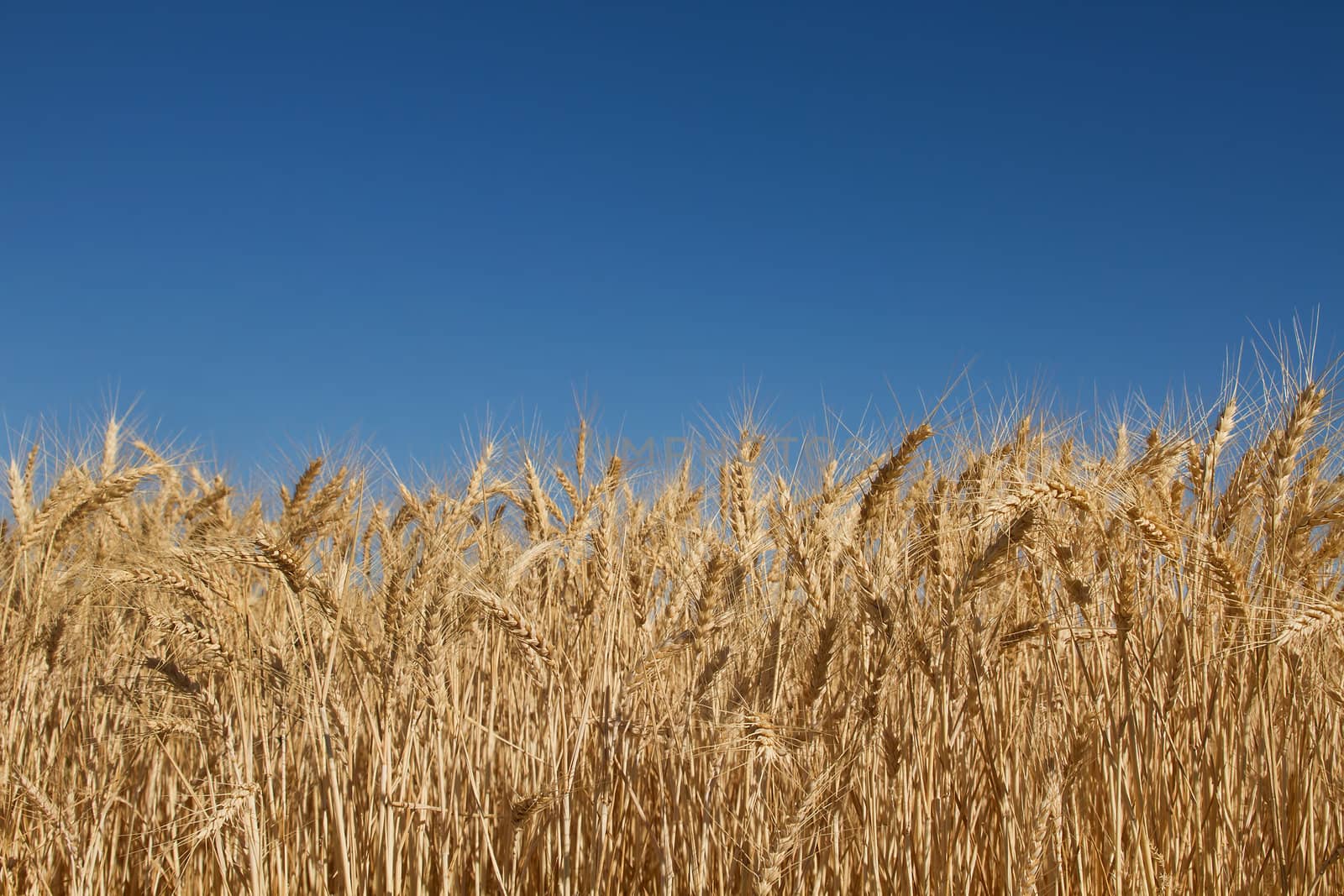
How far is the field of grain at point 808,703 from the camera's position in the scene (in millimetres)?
2041

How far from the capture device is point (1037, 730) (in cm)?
229

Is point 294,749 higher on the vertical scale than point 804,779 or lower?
Answer: higher

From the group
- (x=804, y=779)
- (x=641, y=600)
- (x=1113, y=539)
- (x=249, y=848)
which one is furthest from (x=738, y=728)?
(x=249, y=848)

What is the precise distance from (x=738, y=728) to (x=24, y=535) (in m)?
2.43

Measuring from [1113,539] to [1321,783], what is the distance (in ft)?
3.18

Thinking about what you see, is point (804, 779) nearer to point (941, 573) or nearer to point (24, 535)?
point (941, 573)

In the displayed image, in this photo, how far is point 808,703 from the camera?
208cm

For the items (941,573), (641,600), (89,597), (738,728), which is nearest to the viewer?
(738,728)

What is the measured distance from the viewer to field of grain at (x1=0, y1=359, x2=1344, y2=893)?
6.70 feet

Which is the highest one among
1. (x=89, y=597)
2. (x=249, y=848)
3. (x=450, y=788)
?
(x=89, y=597)

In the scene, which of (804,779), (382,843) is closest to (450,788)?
(382,843)

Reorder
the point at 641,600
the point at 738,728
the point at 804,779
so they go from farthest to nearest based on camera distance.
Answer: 1. the point at 641,600
2. the point at 738,728
3. the point at 804,779

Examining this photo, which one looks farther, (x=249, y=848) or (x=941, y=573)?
(x=941, y=573)

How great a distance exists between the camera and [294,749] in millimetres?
2768
